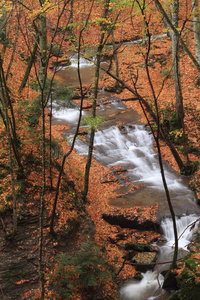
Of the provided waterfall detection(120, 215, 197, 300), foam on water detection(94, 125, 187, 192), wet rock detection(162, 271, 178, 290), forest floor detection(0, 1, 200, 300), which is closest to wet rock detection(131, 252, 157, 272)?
waterfall detection(120, 215, 197, 300)

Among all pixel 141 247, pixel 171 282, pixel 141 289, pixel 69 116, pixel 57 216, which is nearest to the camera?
pixel 171 282

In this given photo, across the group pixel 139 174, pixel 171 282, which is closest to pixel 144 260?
pixel 171 282

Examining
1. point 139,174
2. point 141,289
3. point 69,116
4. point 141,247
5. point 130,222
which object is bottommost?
point 141,289

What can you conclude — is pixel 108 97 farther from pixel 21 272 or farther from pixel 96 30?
pixel 21 272

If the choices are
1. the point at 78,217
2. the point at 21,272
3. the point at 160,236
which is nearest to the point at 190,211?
the point at 160,236

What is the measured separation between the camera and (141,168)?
1104cm

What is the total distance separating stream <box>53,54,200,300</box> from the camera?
248 inches

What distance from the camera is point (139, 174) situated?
1064cm

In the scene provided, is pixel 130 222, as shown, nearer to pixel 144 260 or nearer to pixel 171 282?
pixel 144 260

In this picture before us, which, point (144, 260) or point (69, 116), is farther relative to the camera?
point (69, 116)

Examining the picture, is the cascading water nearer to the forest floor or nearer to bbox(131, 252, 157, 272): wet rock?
bbox(131, 252, 157, 272): wet rock

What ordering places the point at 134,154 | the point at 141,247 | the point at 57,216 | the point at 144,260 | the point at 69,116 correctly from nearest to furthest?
1. the point at 57,216
2. the point at 144,260
3. the point at 141,247
4. the point at 134,154
5. the point at 69,116

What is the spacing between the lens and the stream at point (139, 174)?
6299 millimetres

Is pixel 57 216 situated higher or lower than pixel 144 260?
higher
